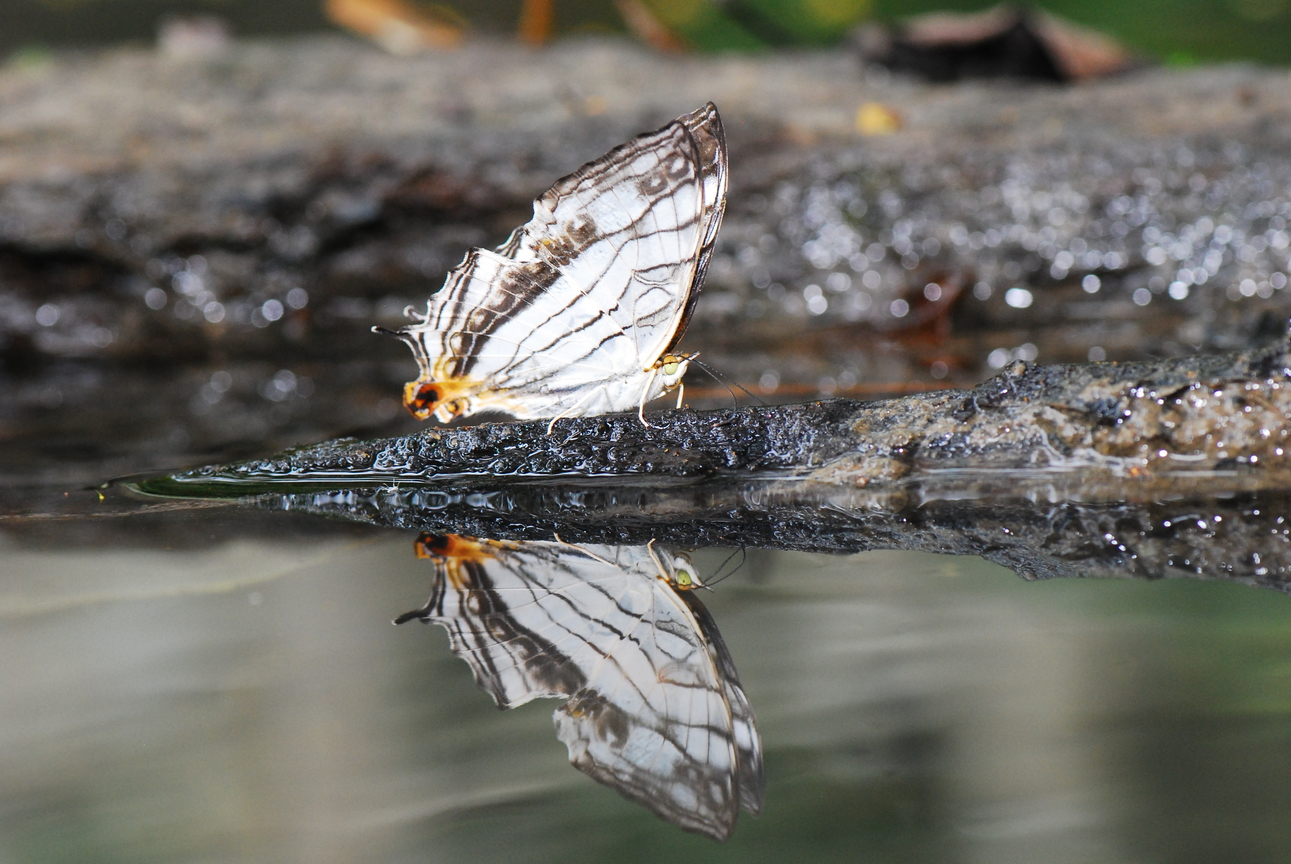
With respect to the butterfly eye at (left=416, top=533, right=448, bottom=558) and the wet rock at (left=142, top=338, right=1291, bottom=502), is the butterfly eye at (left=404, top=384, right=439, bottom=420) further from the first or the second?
the butterfly eye at (left=416, top=533, right=448, bottom=558)

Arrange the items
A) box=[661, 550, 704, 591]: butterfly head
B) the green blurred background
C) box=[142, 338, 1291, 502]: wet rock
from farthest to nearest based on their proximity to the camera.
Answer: the green blurred background < box=[142, 338, 1291, 502]: wet rock < box=[661, 550, 704, 591]: butterfly head

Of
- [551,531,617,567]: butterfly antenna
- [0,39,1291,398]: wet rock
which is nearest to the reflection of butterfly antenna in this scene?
[551,531,617,567]: butterfly antenna

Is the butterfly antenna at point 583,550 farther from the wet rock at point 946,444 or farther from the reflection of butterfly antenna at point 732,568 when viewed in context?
the wet rock at point 946,444

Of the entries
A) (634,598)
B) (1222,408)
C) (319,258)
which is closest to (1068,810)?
(634,598)

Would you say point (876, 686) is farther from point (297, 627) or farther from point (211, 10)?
point (211, 10)

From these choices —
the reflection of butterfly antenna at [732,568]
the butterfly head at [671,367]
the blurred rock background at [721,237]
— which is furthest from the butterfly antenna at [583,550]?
the blurred rock background at [721,237]

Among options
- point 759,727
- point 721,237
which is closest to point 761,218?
point 721,237
